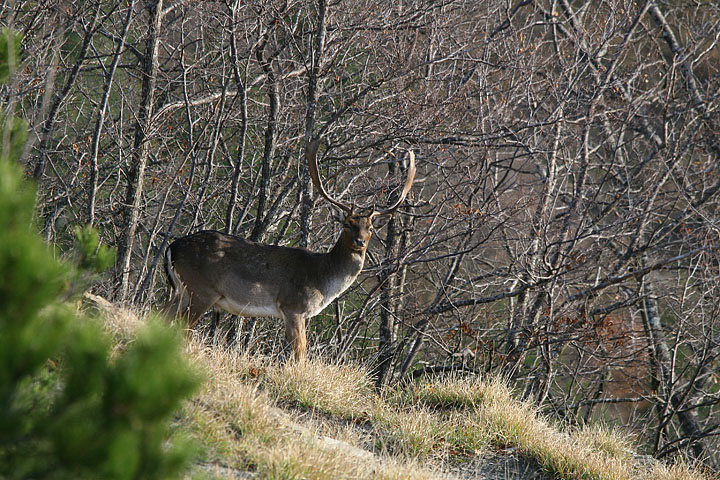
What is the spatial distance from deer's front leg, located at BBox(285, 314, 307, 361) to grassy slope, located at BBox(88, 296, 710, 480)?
0.93 m

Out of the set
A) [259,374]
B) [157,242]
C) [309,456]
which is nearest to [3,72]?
[309,456]

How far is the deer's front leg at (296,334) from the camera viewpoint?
8297 mm

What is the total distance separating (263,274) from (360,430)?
2.68m

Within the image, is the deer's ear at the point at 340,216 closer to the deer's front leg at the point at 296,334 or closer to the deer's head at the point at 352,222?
the deer's head at the point at 352,222

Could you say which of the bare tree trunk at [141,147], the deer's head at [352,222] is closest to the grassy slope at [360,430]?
the deer's head at [352,222]

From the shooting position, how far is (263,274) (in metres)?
8.52

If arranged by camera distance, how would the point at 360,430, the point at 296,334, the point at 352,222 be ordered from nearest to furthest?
1. the point at 360,430
2. the point at 296,334
3. the point at 352,222

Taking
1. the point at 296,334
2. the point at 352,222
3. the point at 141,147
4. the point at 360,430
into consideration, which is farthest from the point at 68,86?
the point at 360,430

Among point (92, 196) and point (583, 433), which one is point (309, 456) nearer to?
point (583, 433)

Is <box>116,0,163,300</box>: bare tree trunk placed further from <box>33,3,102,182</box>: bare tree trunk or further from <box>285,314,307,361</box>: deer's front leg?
<box>285,314,307,361</box>: deer's front leg

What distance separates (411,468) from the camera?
531 centimetres

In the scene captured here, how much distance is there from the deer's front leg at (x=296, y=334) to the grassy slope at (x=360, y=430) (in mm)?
934

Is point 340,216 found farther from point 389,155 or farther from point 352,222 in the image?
point 389,155

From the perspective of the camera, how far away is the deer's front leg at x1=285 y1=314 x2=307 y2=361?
8297mm
